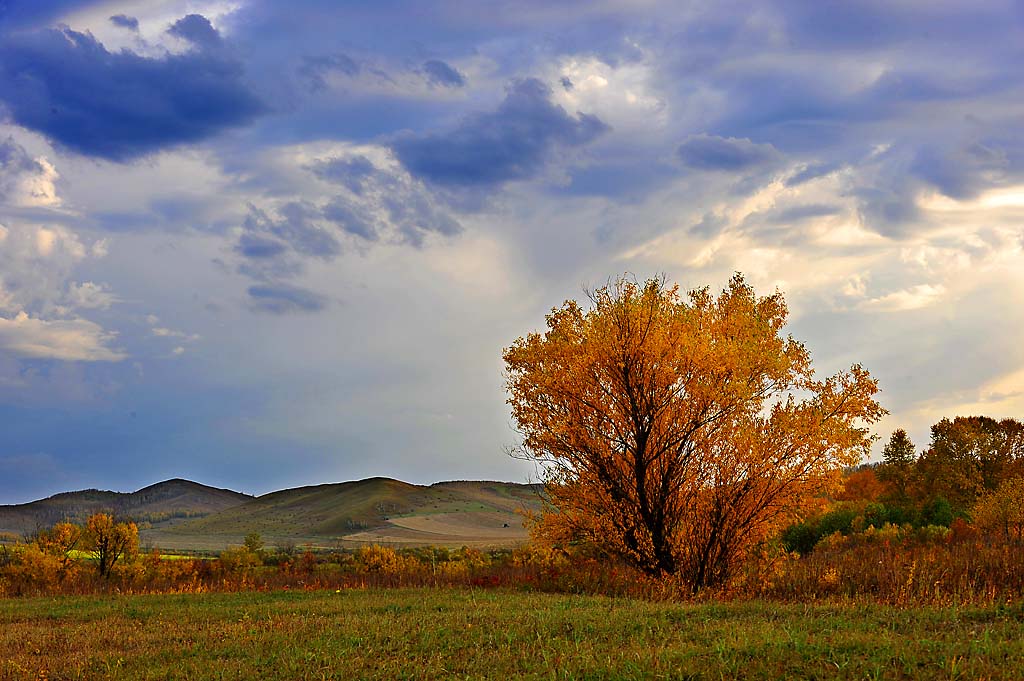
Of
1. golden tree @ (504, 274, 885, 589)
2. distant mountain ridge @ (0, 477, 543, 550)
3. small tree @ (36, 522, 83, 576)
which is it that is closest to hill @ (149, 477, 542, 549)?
distant mountain ridge @ (0, 477, 543, 550)

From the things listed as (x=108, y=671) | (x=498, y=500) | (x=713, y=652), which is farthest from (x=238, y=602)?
(x=498, y=500)

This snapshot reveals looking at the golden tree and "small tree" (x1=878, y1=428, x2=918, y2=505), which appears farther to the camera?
"small tree" (x1=878, y1=428, x2=918, y2=505)

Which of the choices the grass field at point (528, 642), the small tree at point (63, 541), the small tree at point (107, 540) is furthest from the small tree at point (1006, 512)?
the small tree at point (63, 541)

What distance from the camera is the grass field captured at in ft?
31.3

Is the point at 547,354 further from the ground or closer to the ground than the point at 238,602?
further from the ground

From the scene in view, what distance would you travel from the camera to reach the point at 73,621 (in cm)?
1705

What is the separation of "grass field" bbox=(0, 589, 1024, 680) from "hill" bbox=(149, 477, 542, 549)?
296 feet

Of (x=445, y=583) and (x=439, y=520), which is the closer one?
(x=445, y=583)

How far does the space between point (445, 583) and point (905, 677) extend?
1519 cm

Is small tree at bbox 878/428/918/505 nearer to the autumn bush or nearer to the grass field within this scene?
the autumn bush

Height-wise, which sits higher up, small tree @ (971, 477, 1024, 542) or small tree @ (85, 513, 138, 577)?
small tree @ (85, 513, 138, 577)

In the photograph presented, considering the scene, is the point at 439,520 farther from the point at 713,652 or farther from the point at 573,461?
the point at 713,652

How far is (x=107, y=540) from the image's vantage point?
31.2 m

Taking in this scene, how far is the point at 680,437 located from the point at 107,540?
913 inches
